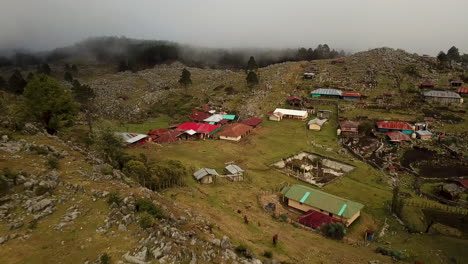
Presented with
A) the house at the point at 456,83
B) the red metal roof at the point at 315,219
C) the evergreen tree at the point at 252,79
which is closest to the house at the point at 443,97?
the house at the point at 456,83

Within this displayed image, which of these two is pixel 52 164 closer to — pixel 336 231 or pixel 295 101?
pixel 336 231

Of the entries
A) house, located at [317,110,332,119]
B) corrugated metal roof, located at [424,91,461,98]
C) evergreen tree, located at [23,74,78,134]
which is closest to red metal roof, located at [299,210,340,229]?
evergreen tree, located at [23,74,78,134]

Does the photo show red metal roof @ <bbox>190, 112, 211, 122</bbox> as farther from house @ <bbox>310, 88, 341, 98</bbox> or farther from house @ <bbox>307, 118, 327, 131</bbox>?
house @ <bbox>310, 88, 341, 98</bbox>

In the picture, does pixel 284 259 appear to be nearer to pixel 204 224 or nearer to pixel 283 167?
pixel 204 224

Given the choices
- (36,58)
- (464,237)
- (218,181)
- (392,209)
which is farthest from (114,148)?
(36,58)

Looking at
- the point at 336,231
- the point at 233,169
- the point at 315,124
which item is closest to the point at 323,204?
the point at 336,231

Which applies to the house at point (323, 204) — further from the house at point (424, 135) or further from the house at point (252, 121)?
the house at point (424, 135)
